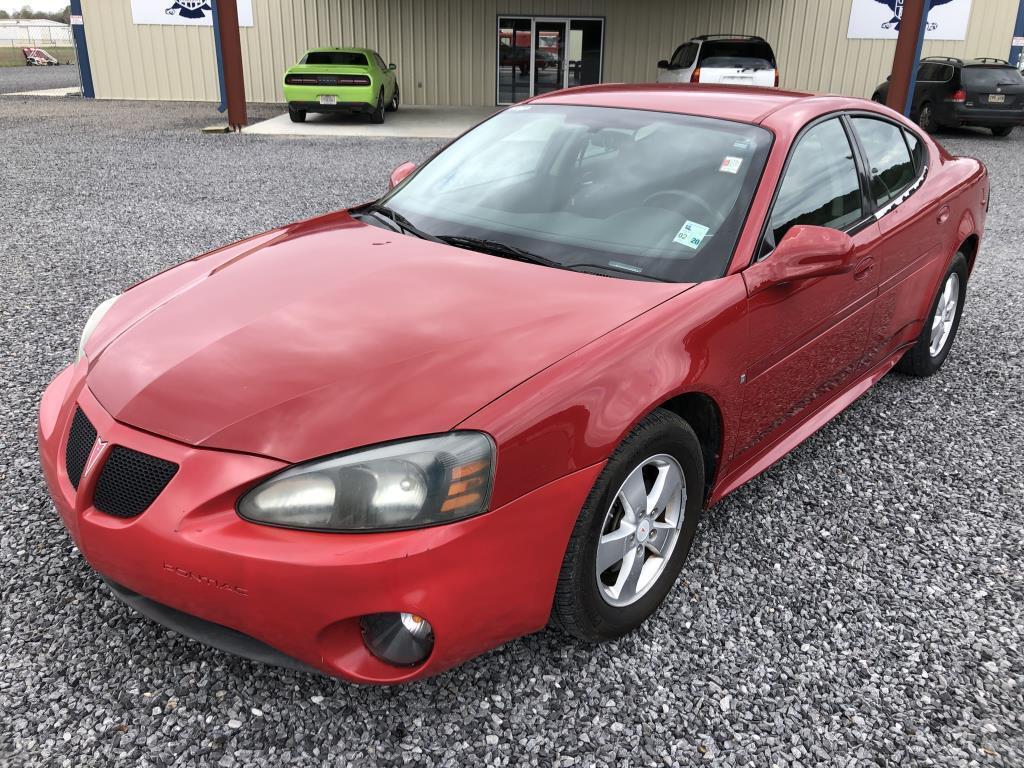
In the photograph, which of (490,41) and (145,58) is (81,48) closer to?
(145,58)

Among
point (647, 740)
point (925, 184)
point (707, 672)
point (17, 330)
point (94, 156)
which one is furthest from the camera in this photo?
point (94, 156)

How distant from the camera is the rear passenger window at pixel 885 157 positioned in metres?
3.44

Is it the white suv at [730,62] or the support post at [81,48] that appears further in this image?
the support post at [81,48]

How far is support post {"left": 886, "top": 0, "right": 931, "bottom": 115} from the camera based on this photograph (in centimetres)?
1363

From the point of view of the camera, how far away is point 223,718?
6.88ft

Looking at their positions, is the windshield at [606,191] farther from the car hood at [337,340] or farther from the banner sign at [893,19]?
the banner sign at [893,19]

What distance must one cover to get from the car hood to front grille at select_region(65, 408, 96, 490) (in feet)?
0.31

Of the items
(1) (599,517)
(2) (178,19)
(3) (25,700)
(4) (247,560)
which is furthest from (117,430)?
(2) (178,19)

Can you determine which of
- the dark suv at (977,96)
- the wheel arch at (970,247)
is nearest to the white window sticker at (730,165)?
the wheel arch at (970,247)

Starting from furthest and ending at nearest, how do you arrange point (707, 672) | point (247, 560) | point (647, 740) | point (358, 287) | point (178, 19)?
point (178, 19)
point (358, 287)
point (707, 672)
point (647, 740)
point (247, 560)

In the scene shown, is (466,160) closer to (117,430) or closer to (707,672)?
(117,430)

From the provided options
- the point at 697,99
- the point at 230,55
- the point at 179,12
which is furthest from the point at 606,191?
the point at 179,12

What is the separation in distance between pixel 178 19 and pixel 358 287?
70.3 ft

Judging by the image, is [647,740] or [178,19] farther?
[178,19]
